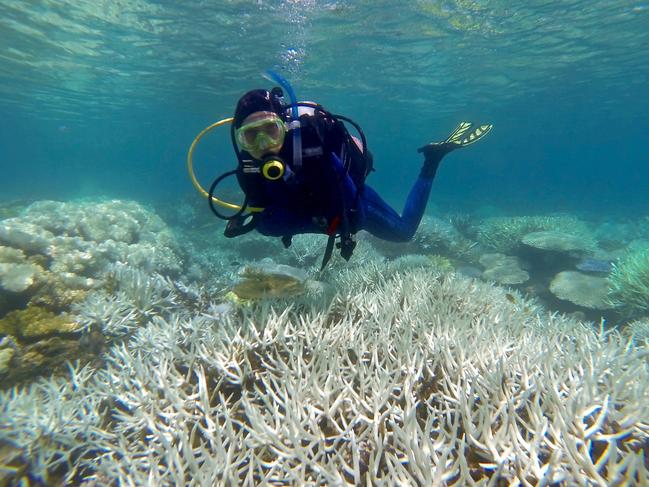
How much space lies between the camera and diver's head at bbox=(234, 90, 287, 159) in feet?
12.4

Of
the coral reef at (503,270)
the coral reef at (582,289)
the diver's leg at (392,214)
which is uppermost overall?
the diver's leg at (392,214)

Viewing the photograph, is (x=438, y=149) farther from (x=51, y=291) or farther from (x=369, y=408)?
(x=51, y=291)

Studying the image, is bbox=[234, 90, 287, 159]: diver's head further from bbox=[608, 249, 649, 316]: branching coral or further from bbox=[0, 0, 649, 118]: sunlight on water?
bbox=[0, 0, 649, 118]: sunlight on water

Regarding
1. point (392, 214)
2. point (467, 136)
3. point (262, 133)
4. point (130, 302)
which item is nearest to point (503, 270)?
point (467, 136)

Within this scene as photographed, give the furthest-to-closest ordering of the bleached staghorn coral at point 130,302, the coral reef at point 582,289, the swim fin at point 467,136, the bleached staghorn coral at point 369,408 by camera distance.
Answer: the coral reef at point 582,289 < the swim fin at point 467,136 < the bleached staghorn coral at point 130,302 < the bleached staghorn coral at point 369,408

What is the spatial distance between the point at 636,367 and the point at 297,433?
2.65 m

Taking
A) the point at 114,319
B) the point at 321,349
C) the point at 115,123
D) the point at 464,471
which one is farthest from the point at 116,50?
the point at 115,123

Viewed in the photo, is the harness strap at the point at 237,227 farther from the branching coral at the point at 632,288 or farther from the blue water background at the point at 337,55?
the blue water background at the point at 337,55

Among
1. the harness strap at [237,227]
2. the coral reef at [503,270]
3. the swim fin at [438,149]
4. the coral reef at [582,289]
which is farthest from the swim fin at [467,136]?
the harness strap at [237,227]

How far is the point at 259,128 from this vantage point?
379 cm

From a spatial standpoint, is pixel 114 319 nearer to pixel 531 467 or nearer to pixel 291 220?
pixel 291 220

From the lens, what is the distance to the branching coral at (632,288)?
24.3 ft

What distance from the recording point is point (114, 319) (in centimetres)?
510

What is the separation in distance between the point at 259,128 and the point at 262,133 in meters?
0.06
